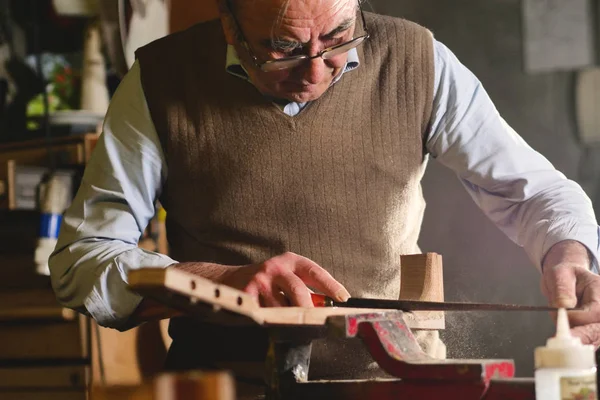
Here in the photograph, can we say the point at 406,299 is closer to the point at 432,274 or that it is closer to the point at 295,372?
the point at 432,274

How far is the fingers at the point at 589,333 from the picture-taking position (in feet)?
4.42

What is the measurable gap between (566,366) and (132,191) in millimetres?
1140

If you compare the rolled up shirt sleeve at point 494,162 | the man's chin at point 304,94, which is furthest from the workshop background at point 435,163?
the man's chin at point 304,94

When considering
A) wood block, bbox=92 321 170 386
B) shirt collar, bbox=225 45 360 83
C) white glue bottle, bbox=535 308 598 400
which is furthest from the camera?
wood block, bbox=92 321 170 386

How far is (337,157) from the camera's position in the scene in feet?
6.42

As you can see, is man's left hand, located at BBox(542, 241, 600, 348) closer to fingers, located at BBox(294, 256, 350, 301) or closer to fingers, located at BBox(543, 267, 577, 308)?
fingers, located at BBox(543, 267, 577, 308)

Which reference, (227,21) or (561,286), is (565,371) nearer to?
(561,286)

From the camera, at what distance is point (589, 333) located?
4.45 feet

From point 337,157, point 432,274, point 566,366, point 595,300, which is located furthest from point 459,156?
point 566,366

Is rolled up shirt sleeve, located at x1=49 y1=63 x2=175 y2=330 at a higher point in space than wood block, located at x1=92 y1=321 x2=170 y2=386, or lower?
higher

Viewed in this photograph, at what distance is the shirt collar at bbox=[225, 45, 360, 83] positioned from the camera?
1943 mm

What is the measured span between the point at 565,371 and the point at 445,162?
1052 millimetres

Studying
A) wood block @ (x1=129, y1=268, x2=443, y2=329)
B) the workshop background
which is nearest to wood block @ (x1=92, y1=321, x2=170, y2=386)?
the workshop background

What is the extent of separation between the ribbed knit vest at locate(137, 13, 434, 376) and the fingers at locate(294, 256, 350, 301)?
490mm
